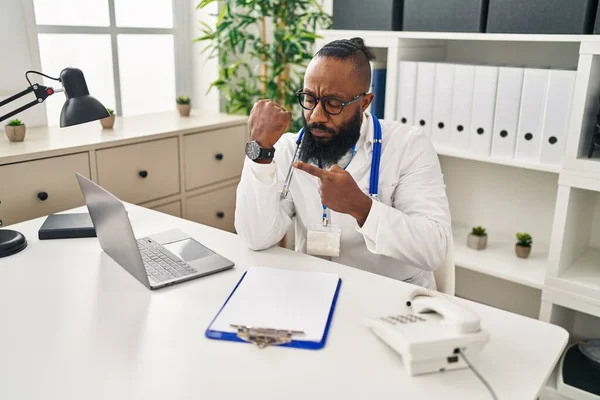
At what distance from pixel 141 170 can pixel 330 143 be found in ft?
3.60

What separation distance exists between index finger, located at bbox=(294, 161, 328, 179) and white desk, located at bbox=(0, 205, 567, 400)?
9.5 inches

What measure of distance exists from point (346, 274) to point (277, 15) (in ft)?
6.20

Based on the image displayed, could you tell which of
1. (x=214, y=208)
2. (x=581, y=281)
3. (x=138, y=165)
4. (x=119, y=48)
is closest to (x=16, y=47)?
(x=119, y=48)

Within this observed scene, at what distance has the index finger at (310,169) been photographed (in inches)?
51.3

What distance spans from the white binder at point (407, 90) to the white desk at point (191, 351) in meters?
1.23

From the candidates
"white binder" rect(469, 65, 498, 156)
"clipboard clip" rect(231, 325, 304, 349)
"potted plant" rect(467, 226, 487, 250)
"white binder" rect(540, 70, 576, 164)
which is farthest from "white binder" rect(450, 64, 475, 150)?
"clipboard clip" rect(231, 325, 304, 349)

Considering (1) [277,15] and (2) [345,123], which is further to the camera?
(1) [277,15]

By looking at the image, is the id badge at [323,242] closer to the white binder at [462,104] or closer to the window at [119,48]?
the white binder at [462,104]

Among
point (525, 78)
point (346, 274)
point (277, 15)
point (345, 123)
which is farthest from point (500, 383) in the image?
point (277, 15)

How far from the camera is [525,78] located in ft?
6.75

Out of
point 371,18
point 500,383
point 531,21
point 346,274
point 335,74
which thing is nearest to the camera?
point 500,383

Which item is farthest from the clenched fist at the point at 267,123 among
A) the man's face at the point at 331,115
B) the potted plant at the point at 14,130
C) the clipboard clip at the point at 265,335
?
the potted plant at the point at 14,130

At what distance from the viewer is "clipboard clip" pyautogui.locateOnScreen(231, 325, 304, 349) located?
1.03 metres

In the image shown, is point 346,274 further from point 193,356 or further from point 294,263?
point 193,356
